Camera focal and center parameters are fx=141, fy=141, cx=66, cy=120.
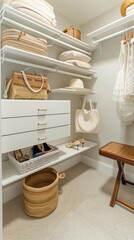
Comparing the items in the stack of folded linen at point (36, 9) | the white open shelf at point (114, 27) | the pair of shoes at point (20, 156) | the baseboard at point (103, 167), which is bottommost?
the baseboard at point (103, 167)

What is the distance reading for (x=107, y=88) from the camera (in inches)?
73.7

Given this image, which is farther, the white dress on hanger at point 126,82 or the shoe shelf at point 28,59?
the white dress on hanger at point 126,82

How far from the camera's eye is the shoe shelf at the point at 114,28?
55.6 inches

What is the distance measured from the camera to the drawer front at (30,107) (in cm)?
99

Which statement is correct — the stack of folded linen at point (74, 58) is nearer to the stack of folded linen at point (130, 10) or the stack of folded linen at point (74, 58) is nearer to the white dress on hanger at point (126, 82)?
the white dress on hanger at point (126, 82)

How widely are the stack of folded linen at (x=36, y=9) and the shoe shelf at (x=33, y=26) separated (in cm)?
4

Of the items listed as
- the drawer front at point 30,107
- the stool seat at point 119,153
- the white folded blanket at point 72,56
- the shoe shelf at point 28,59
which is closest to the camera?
the drawer front at point 30,107

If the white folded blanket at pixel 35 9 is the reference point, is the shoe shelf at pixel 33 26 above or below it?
below

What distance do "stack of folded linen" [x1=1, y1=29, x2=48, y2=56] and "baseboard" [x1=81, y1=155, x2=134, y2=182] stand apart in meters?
1.62

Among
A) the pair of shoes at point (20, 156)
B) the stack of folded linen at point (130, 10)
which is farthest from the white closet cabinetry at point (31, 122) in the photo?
the stack of folded linen at point (130, 10)

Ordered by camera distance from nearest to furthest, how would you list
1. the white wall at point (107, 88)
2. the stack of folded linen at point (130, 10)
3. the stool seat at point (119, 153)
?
the stool seat at point (119, 153)
the stack of folded linen at point (130, 10)
the white wall at point (107, 88)

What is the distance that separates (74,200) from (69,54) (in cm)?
155

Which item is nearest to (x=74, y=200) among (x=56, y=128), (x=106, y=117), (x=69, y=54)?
(x=56, y=128)

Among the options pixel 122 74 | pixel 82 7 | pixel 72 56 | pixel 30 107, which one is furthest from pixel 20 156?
pixel 82 7
